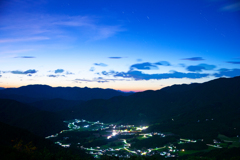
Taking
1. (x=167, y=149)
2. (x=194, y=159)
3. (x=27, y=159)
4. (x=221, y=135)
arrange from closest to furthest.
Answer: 1. (x=27, y=159)
2. (x=194, y=159)
3. (x=167, y=149)
4. (x=221, y=135)

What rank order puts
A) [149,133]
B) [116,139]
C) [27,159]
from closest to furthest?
[27,159] → [116,139] → [149,133]

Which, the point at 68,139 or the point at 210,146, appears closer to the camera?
the point at 210,146

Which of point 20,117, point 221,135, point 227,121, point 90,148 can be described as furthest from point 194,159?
point 20,117

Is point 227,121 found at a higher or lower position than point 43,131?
higher

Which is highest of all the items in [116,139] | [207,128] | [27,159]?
[27,159]

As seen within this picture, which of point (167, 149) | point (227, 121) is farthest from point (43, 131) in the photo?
point (227, 121)

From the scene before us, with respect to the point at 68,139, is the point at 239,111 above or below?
above

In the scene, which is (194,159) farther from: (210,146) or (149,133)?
(149,133)

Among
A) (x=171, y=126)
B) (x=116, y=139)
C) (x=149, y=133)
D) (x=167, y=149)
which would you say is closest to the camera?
(x=167, y=149)

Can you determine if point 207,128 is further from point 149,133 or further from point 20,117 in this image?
point 20,117

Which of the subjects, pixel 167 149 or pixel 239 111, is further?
pixel 239 111
